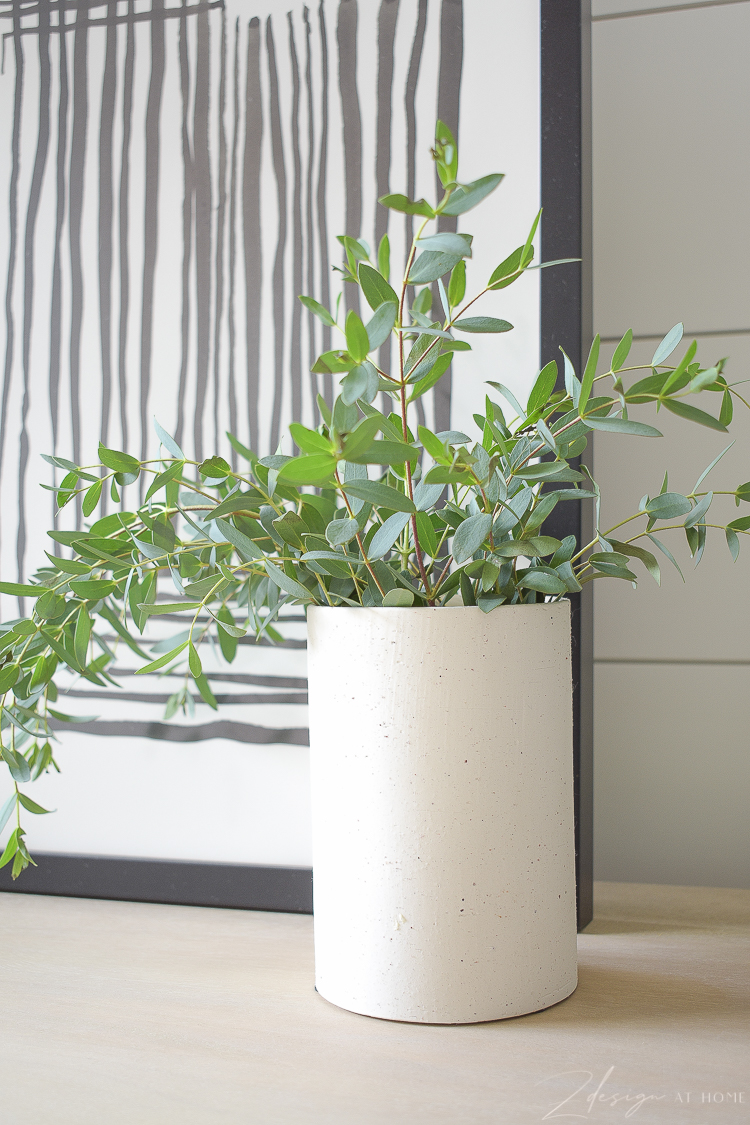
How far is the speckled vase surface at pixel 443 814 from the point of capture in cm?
41

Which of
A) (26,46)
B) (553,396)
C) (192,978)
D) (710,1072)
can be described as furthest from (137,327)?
(710,1072)

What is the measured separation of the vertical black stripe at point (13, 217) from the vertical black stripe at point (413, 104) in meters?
0.32

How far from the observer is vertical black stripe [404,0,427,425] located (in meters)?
0.60

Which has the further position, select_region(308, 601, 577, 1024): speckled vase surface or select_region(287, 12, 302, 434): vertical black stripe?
select_region(287, 12, 302, 434): vertical black stripe

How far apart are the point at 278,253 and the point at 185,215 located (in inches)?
3.3

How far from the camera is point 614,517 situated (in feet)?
2.09

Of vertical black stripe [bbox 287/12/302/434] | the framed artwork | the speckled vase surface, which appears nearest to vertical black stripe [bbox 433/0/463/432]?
the framed artwork

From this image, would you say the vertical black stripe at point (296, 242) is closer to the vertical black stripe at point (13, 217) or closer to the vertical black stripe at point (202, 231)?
the vertical black stripe at point (202, 231)

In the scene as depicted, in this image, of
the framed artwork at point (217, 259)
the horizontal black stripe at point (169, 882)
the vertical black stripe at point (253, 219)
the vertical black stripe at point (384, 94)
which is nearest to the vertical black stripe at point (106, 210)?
the framed artwork at point (217, 259)

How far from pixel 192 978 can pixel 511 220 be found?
50cm

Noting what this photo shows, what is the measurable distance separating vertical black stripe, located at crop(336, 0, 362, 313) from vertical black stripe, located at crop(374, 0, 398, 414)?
14 mm

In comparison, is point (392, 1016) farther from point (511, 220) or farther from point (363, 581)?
point (511, 220)

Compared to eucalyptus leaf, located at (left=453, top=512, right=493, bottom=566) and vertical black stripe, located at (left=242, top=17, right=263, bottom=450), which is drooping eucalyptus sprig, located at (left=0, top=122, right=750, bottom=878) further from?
vertical black stripe, located at (left=242, top=17, right=263, bottom=450)

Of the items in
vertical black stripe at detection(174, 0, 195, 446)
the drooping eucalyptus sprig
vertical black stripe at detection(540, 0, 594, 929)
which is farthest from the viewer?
vertical black stripe at detection(174, 0, 195, 446)
